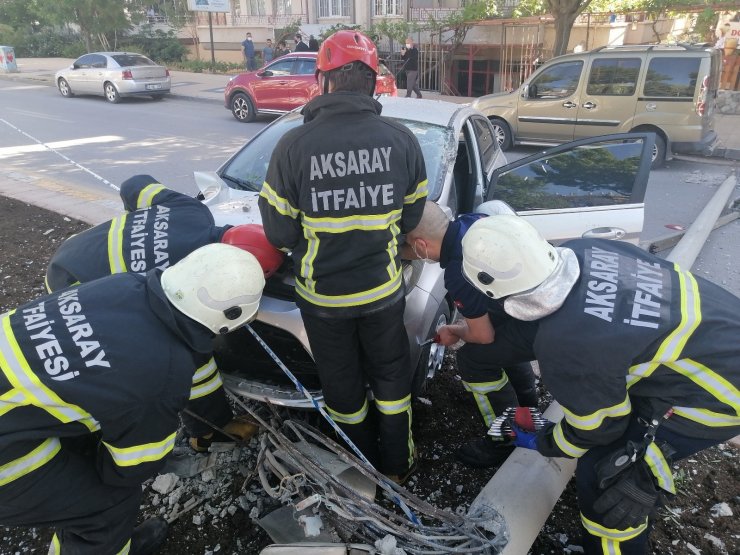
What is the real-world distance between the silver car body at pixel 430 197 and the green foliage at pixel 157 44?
2446 centimetres

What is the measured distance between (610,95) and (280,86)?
656 centimetres

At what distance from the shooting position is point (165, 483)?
2.70m

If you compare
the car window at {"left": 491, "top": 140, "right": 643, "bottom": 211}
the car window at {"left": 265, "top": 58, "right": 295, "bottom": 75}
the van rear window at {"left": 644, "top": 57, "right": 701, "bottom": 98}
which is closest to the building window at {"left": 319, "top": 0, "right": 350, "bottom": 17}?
the car window at {"left": 265, "top": 58, "right": 295, "bottom": 75}

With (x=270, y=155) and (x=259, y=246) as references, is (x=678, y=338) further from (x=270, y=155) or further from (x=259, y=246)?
(x=270, y=155)

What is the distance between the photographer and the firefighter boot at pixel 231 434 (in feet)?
9.40

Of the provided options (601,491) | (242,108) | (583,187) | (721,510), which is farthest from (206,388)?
(242,108)

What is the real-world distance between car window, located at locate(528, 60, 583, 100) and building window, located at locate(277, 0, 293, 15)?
17446 mm

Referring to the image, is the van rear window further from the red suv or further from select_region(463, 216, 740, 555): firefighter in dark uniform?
select_region(463, 216, 740, 555): firefighter in dark uniform

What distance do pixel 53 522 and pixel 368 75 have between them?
2022 mm

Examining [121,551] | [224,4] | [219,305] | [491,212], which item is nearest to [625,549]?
[491,212]

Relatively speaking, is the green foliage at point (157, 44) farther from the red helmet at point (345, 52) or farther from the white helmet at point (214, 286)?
the white helmet at point (214, 286)

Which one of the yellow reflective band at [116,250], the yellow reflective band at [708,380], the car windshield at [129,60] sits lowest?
the yellow reflective band at [708,380]

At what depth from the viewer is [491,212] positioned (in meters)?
2.78

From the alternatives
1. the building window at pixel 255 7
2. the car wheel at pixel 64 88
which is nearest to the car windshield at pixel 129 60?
the car wheel at pixel 64 88
